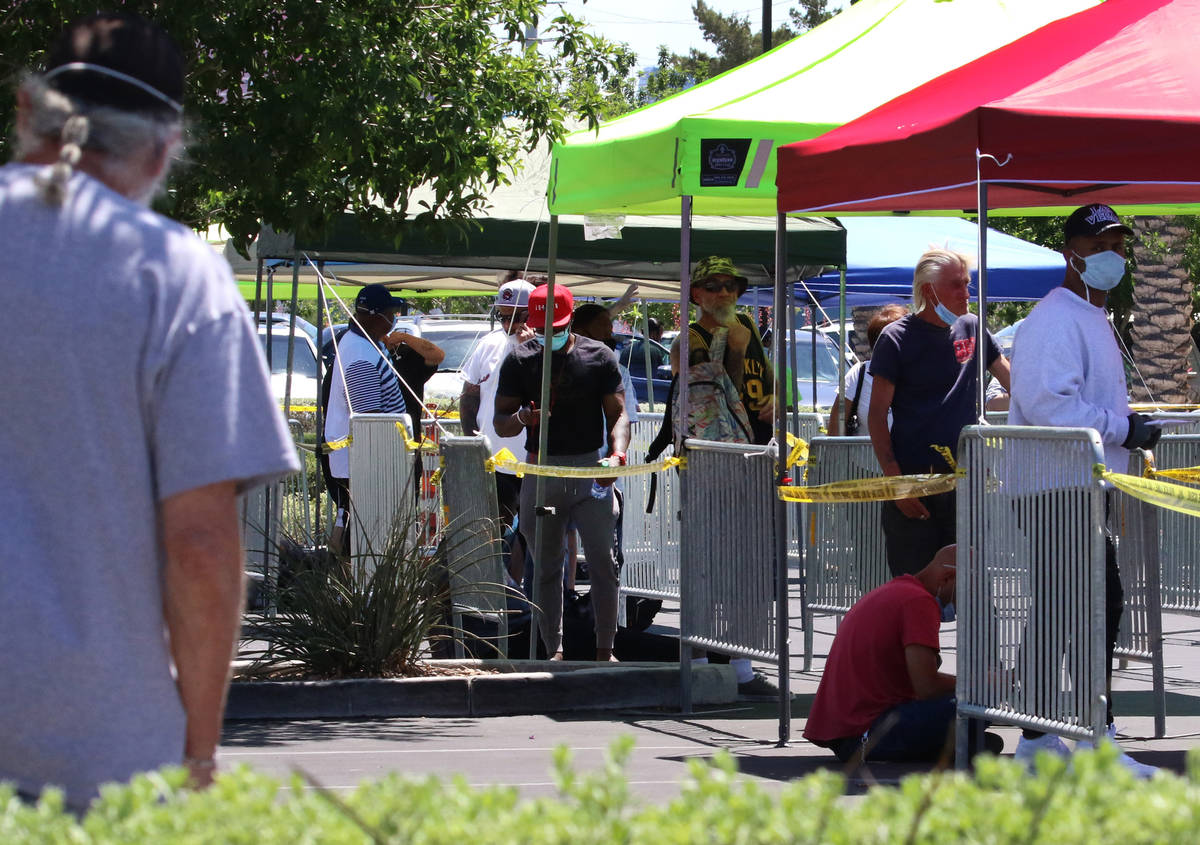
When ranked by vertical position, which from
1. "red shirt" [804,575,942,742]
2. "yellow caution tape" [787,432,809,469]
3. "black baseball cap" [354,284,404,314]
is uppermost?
"black baseball cap" [354,284,404,314]

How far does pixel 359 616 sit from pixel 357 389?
3564 mm

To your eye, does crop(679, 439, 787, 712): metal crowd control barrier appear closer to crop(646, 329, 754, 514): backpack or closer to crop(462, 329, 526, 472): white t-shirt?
crop(646, 329, 754, 514): backpack

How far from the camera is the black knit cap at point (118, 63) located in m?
2.44

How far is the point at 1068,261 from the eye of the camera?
6379 millimetres

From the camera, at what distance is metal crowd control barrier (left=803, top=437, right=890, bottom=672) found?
8688 millimetres

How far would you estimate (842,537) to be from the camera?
880 cm

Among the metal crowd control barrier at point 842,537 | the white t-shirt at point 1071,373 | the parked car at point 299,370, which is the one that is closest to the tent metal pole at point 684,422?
the metal crowd control barrier at point 842,537

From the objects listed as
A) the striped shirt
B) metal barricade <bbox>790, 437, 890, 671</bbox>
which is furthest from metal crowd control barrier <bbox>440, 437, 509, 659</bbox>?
the striped shirt

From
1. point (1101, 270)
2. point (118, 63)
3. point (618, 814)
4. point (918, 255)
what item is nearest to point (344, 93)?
point (1101, 270)

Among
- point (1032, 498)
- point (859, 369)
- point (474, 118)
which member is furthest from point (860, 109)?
point (859, 369)

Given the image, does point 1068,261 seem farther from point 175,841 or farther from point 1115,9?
point 175,841

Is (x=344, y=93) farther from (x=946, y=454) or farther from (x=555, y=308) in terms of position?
(x=946, y=454)

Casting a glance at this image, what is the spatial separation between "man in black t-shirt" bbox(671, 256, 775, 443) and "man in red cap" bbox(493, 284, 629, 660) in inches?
20.4

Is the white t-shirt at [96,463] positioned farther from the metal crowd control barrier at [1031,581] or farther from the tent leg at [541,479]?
the tent leg at [541,479]
